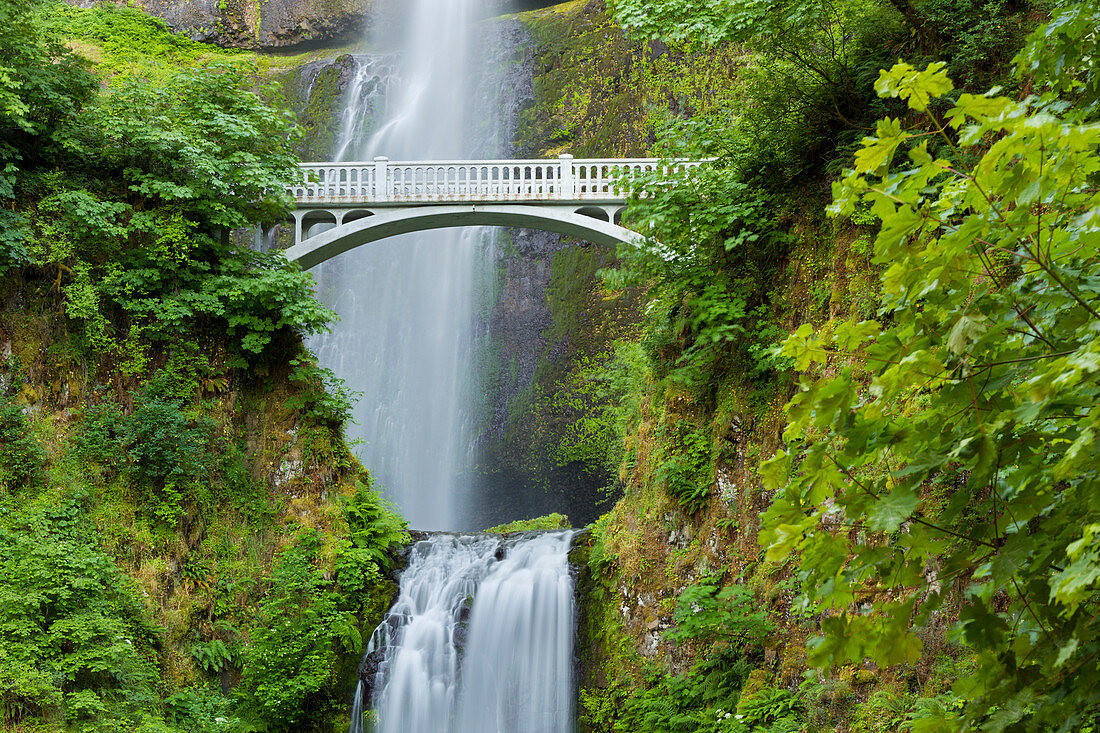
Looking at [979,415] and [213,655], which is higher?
[979,415]

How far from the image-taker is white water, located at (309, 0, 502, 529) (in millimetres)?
23094

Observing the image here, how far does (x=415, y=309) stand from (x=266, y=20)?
1344 cm

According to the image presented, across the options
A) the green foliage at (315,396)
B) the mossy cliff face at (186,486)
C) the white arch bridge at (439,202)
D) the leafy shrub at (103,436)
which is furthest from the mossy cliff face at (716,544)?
the leafy shrub at (103,436)

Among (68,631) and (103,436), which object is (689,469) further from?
(103,436)

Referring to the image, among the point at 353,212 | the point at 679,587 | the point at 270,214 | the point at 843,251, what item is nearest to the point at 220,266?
the point at 270,214

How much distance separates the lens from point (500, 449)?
2323cm

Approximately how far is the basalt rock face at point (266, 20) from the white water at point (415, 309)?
3070mm

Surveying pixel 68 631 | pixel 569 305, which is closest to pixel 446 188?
pixel 569 305

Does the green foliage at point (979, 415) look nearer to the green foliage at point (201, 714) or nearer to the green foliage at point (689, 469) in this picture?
the green foliage at point (689, 469)

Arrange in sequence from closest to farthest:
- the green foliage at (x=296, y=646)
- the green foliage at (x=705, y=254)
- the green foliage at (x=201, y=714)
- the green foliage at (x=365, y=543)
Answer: the green foliage at (x=705, y=254) < the green foliage at (x=201, y=714) < the green foliage at (x=296, y=646) < the green foliage at (x=365, y=543)

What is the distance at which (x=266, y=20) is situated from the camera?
98.5 ft

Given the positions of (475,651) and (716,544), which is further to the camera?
(475,651)

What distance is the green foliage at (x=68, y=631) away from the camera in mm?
8992

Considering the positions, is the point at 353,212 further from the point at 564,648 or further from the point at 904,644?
the point at 904,644
